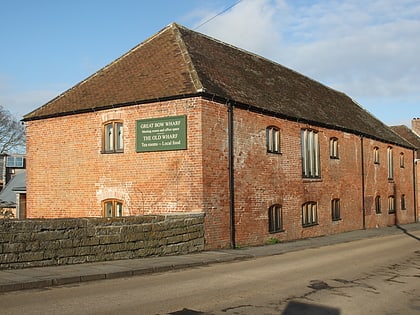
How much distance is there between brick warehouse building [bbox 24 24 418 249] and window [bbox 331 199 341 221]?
11cm

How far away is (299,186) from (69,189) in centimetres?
1026

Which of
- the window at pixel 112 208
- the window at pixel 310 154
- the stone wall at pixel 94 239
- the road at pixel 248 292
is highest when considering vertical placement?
the window at pixel 310 154

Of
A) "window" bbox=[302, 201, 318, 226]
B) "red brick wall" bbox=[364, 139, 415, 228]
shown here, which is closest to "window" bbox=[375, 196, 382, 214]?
"red brick wall" bbox=[364, 139, 415, 228]

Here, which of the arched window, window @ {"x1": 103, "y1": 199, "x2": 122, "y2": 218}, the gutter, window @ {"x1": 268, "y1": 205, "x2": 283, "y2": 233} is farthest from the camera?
the arched window

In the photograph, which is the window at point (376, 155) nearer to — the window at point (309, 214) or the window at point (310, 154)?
the window at point (310, 154)

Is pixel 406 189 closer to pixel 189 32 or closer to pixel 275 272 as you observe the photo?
pixel 189 32

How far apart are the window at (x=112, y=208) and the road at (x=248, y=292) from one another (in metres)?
6.30

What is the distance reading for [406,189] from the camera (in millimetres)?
39469

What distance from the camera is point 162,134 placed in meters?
18.0

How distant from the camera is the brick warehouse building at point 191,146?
17.6 m

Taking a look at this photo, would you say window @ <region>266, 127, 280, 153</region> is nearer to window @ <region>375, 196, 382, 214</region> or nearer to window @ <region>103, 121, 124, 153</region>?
window @ <region>103, 121, 124, 153</region>

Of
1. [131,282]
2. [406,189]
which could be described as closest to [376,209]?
[406,189]

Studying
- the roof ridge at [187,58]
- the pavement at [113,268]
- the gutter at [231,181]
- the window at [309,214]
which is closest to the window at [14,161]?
the roof ridge at [187,58]

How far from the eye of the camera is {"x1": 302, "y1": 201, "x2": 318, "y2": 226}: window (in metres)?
23.5
